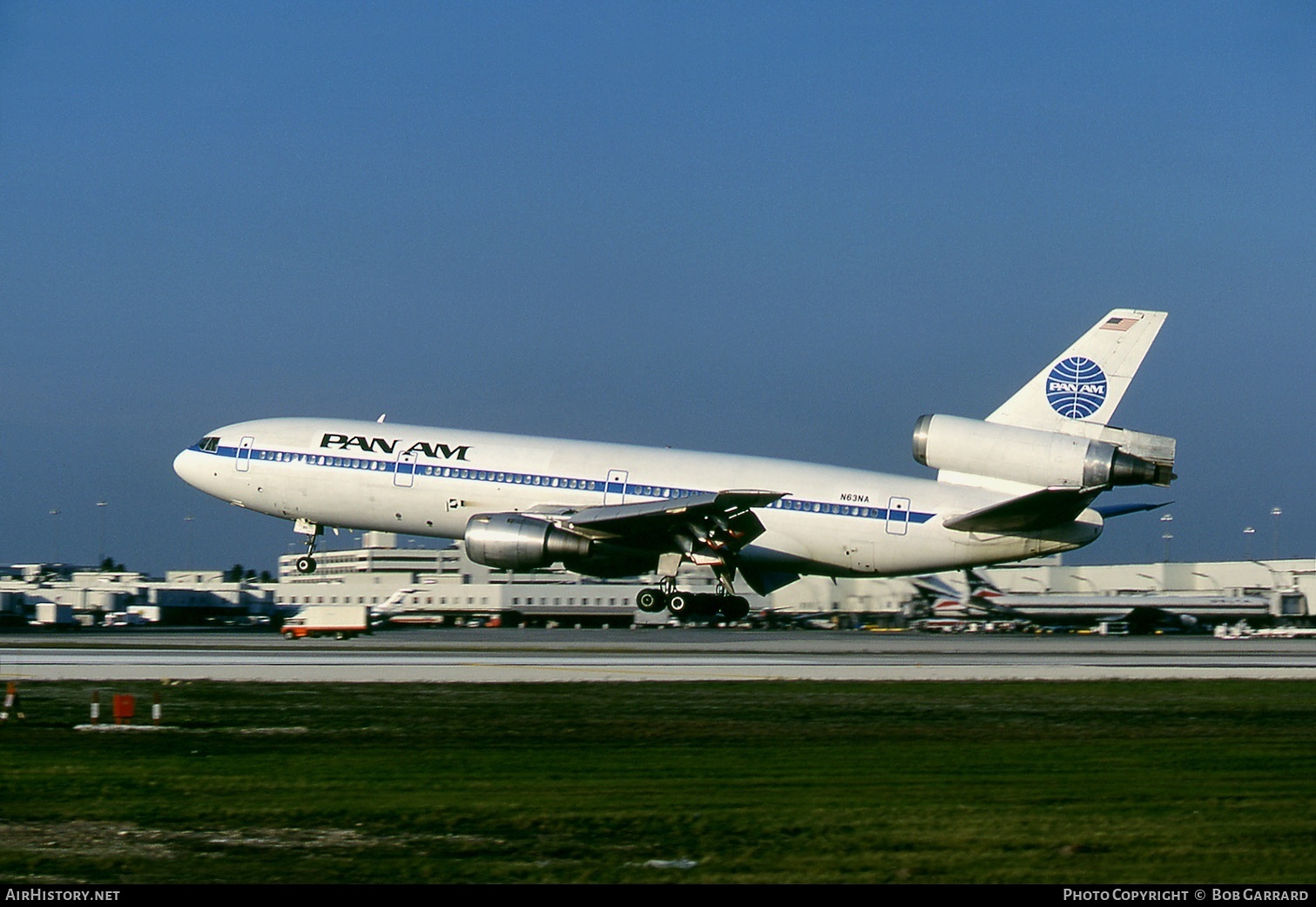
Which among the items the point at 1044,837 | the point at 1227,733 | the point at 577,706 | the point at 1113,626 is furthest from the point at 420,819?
the point at 1113,626

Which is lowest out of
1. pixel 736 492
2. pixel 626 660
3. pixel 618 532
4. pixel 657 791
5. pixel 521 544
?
pixel 657 791

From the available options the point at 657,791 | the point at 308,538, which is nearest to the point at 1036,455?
the point at 308,538

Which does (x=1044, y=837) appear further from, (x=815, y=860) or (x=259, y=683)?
(x=259, y=683)

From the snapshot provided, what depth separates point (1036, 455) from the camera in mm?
47406

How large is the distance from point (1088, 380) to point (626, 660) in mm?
17787

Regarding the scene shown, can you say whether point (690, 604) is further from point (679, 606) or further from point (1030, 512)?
point (1030, 512)

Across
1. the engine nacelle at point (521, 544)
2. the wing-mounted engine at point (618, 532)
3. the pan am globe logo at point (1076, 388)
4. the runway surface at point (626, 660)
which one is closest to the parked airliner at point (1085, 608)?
the runway surface at point (626, 660)

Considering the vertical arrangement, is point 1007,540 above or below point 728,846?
above

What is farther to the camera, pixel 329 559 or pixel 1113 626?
pixel 329 559

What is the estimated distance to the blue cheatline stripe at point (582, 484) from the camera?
4903 cm

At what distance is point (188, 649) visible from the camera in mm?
49250

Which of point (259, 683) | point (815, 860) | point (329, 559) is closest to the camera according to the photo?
point (815, 860)

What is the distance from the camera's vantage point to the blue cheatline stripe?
161 feet

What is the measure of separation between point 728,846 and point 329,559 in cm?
14627
